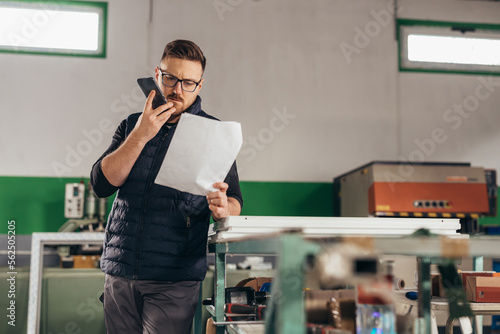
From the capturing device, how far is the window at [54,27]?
408 cm

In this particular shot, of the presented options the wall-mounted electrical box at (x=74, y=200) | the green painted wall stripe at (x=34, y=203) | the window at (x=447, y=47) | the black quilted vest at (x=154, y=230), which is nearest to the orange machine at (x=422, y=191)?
the green painted wall stripe at (x=34, y=203)

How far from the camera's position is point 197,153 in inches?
53.0

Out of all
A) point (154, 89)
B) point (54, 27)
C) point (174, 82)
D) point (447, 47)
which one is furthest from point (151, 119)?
point (447, 47)

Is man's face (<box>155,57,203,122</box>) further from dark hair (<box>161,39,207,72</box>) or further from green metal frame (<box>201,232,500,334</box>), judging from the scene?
green metal frame (<box>201,232,500,334</box>)

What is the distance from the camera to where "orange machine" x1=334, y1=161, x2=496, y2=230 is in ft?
11.5

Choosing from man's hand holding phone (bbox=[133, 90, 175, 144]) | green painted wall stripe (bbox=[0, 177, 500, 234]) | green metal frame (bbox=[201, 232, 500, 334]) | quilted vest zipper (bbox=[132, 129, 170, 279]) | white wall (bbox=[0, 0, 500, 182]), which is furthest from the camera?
white wall (bbox=[0, 0, 500, 182])

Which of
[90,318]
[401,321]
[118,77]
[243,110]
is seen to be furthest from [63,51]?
[401,321]

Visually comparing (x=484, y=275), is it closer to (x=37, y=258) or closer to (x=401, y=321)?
(x=401, y=321)

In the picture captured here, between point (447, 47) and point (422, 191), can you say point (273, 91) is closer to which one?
point (422, 191)

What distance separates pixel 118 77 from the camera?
13.6ft

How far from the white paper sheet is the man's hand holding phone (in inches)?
1.9

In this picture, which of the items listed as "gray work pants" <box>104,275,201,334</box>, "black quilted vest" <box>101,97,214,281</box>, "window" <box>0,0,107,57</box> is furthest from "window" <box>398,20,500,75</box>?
"gray work pants" <box>104,275,201,334</box>

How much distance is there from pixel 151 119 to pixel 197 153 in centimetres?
15

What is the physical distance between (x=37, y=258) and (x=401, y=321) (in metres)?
2.81
